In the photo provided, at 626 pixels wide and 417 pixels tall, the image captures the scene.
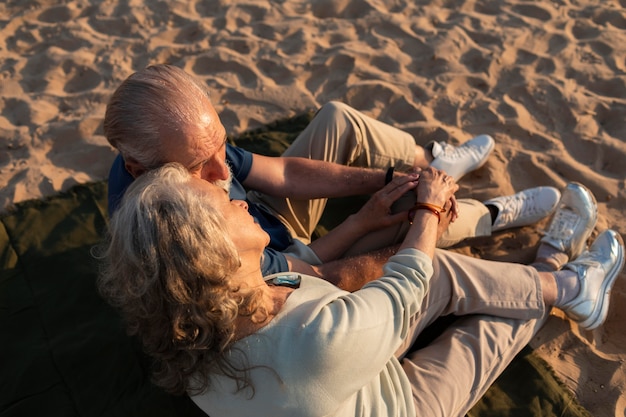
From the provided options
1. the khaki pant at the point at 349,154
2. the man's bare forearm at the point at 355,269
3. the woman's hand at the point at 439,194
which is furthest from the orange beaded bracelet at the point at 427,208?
the khaki pant at the point at 349,154

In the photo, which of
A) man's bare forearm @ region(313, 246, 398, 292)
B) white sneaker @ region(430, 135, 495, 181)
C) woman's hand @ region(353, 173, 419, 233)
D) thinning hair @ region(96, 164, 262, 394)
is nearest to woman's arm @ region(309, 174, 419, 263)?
Answer: woman's hand @ region(353, 173, 419, 233)

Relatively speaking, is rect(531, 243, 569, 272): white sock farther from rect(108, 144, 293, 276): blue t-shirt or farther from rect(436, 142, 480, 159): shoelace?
rect(108, 144, 293, 276): blue t-shirt

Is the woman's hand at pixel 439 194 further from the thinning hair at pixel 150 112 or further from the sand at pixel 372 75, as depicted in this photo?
the thinning hair at pixel 150 112

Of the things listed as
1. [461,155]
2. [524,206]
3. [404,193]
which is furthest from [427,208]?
[461,155]

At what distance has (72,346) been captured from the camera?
2.78 m

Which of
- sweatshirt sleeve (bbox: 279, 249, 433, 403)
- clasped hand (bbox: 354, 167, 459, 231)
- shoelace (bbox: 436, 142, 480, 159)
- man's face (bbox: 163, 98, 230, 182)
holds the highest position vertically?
man's face (bbox: 163, 98, 230, 182)

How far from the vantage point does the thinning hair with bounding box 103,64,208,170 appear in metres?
2.04

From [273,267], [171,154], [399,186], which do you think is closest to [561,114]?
[399,186]

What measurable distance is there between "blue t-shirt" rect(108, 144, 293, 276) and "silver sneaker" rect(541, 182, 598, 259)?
4.47ft

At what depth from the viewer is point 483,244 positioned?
3.21m

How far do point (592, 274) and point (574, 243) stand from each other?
0.28 meters

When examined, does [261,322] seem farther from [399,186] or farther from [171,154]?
[399,186]

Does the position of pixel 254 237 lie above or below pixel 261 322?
above

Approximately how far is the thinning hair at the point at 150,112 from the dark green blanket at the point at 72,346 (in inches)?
43.5
